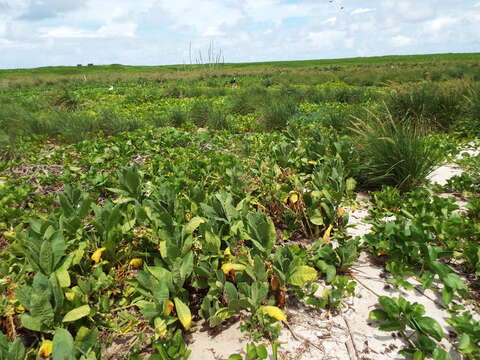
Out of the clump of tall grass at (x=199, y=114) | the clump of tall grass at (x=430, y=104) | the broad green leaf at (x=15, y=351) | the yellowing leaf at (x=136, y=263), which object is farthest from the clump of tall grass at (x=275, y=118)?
the broad green leaf at (x=15, y=351)

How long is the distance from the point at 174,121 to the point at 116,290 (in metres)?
6.49

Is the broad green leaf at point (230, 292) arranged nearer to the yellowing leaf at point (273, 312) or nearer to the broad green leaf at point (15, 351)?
the yellowing leaf at point (273, 312)

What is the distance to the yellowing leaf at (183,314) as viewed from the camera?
5.57ft

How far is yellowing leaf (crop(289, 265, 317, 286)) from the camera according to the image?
6.26ft

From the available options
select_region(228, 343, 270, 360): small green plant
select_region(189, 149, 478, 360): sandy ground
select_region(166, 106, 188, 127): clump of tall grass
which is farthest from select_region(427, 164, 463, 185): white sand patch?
select_region(166, 106, 188, 127): clump of tall grass

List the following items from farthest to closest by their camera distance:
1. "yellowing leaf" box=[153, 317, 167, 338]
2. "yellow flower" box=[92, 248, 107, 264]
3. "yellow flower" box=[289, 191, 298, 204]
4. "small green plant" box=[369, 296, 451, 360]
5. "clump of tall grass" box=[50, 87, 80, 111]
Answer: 1. "clump of tall grass" box=[50, 87, 80, 111]
2. "yellow flower" box=[289, 191, 298, 204]
3. "yellow flower" box=[92, 248, 107, 264]
4. "yellowing leaf" box=[153, 317, 167, 338]
5. "small green plant" box=[369, 296, 451, 360]

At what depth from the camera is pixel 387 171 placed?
3.69 meters

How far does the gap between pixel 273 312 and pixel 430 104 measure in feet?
20.5

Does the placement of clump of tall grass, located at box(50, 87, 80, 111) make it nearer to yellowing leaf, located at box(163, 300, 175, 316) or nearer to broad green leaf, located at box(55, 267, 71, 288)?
broad green leaf, located at box(55, 267, 71, 288)

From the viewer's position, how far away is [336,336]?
176 centimetres

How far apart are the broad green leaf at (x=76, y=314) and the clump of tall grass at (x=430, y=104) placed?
6242mm

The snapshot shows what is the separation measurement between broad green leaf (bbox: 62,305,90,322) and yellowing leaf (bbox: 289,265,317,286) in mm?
1179

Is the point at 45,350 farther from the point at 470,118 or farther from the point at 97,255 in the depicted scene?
the point at 470,118

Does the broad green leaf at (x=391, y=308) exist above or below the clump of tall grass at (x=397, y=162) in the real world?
below
